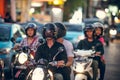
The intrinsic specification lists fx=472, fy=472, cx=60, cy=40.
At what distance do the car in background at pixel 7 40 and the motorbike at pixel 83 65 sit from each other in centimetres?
Answer: 370

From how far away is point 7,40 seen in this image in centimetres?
1464

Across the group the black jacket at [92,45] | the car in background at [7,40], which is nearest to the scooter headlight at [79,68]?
the black jacket at [92,45]

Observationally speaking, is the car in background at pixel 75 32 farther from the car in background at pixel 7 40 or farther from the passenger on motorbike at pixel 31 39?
the passenger on motorbike at pixel 31 39

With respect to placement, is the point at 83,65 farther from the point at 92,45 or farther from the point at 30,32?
the point at 30,32

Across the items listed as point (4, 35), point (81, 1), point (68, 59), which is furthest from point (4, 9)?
point (68, 59)

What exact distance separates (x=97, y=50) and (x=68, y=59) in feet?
7.04

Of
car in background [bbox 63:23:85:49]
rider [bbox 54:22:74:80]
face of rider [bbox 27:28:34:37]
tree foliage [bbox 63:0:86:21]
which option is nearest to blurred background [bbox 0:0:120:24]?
tree foliage [bbox 63:0:86:21]

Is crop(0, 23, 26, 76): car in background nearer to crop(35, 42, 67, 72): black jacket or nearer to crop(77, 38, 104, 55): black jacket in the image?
crop(77, 38, 104, 55): black jacket

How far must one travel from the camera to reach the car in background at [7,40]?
13.5 m

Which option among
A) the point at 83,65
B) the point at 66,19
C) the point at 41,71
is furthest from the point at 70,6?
the point at 41,71

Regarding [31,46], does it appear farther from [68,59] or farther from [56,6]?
[56,6]

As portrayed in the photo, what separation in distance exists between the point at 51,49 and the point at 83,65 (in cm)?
143

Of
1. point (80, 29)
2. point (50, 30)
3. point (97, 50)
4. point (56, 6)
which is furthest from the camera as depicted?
point (56, 6)

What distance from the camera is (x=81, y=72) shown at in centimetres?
948
